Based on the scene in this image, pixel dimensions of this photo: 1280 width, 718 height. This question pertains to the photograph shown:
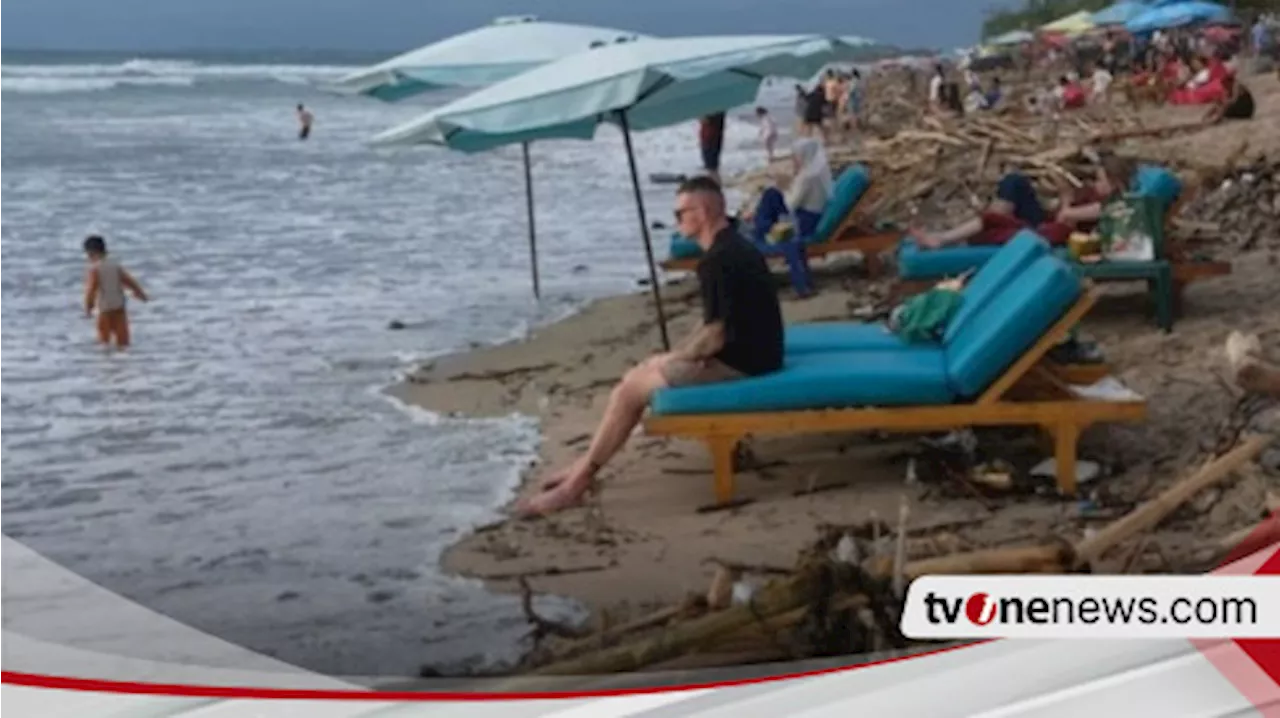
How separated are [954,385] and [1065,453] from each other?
33cm

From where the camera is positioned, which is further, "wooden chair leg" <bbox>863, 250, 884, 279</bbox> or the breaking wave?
"wooden chair leg" <bbox>863, 250, 884, 279</bbox>

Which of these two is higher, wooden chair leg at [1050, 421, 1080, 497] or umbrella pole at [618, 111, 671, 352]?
umbrella pole at [618, 111, 671, 352]

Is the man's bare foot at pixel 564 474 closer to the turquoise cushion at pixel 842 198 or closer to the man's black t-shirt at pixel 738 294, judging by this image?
the man's black t-shirt at pixel 738 294

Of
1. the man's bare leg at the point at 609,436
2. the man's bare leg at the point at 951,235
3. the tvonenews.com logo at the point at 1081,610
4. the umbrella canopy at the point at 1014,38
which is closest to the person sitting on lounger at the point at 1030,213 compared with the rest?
the man's bare leg at the point at 951,235

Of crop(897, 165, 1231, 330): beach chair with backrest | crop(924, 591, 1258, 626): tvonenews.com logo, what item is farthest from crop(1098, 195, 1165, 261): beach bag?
crop(924, 591, 1258, 626): tvonenews.com logo

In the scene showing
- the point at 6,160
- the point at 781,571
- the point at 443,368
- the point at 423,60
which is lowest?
the point at 781,571

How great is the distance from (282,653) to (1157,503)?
123 centimetres

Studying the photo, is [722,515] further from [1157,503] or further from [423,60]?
[423,60]

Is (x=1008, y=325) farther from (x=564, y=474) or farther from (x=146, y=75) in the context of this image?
(x=146, y=75)

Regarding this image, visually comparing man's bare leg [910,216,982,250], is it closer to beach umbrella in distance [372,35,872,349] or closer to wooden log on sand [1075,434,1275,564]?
beach umbrella in distance [372,35,872,349]

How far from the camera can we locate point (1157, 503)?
2221 mm

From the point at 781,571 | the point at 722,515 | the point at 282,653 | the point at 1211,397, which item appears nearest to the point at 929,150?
the point at 1211,397

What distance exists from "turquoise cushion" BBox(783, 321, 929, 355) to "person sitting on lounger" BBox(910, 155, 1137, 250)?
8.6 inches

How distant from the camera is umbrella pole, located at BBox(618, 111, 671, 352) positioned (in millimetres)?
2656
